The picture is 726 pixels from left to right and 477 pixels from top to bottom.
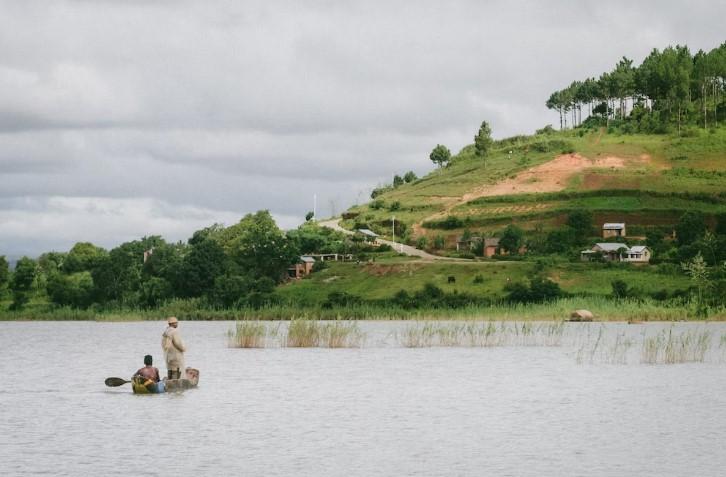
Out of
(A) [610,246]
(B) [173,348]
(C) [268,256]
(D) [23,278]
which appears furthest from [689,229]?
(B) [173,348]

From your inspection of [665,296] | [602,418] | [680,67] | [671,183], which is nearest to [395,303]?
[665,296]

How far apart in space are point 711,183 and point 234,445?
149058 millimetres

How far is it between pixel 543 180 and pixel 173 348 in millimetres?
153901

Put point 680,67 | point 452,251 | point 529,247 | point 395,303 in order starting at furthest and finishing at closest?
point 680,67 < point 452,251 < point 529,247 < point 395,303

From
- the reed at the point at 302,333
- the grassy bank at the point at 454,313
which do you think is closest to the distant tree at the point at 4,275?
the grassy bank at the point at 454,313

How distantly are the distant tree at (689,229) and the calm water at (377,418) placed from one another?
82273 mm

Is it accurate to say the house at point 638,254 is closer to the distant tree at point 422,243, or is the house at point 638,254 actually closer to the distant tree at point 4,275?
the distant tree at point 422,243

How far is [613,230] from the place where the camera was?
155 meters

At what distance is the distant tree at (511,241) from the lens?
484 feet

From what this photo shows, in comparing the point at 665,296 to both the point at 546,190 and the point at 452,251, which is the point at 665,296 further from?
the point at 546,190

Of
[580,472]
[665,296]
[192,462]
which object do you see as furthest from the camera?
[665,296]

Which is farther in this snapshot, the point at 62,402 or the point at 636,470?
the point at 62,402

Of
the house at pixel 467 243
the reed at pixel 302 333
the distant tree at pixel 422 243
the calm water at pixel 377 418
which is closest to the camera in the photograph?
the calm water at pixel 377 418

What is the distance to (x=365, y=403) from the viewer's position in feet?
140
